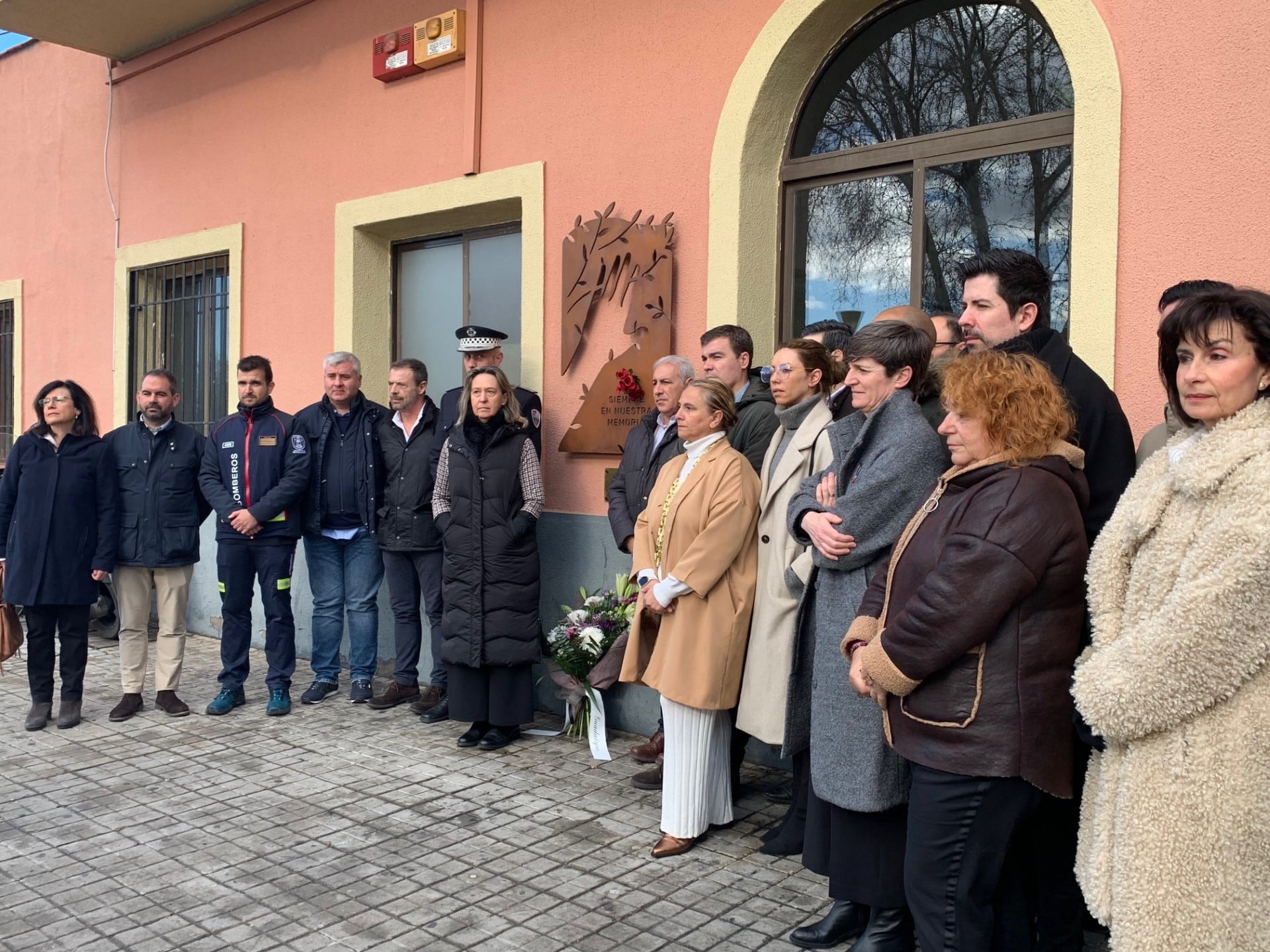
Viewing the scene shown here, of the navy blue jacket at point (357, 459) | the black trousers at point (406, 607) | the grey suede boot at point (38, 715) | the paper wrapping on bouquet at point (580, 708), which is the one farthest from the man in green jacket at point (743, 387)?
the grey suede boot at point (38, 715)

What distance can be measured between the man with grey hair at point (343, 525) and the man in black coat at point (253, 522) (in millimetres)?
184

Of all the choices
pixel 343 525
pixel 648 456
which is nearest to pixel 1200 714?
pixel 648 456

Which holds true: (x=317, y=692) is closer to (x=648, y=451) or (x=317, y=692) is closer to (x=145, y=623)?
(x=145, y=623)

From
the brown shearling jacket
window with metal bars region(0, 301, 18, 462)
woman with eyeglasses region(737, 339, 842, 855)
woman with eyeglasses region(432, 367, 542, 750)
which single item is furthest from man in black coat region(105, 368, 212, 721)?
window with metal bars region(0, 301, 18, 462)

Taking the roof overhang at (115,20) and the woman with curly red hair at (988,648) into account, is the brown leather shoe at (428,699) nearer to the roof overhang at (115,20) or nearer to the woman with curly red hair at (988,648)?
the woman with curly red hair at (988,648)

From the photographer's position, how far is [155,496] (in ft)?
19.9

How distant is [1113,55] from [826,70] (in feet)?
5.24

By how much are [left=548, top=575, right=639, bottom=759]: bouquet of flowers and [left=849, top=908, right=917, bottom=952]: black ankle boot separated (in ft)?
7.35

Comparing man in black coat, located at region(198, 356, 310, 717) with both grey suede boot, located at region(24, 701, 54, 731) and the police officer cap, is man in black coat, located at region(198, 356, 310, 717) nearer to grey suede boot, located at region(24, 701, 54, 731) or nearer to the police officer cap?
grey suede boot, located at region(24, 701, 54, 731)

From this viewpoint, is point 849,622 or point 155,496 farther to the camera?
point 155,496

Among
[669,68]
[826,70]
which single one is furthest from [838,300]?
[669,68]

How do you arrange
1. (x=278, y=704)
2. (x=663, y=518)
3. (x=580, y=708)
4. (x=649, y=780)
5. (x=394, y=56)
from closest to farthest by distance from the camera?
(x=663, y=518) → (x=649, y=780) → (x=580, y=708) → (x=278, y=704) → (x=394, y=56)

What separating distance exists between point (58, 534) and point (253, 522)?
97cm

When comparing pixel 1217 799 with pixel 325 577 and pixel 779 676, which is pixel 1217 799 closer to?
pixel 779 676
